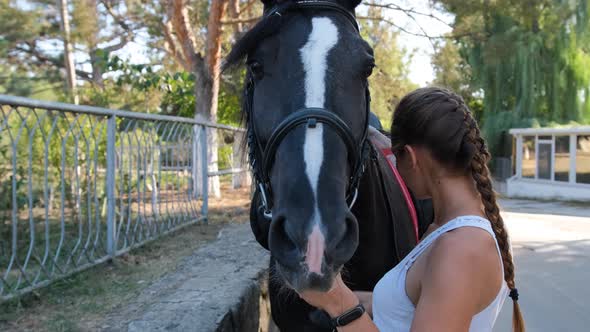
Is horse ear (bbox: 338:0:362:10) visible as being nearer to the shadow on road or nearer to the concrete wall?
the shadow on road

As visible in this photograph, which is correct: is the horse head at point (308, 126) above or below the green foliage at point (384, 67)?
below

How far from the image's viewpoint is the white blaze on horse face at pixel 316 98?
4.28ft

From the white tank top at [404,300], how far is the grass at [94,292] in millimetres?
1825

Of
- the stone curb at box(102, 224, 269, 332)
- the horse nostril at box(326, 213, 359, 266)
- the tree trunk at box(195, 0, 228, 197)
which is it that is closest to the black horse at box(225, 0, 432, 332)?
the horse nostril at box(326, 213, 359, 266)

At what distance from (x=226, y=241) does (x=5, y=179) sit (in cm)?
244

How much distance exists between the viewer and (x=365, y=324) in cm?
143

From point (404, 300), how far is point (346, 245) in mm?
315

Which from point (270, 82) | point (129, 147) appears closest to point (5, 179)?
point (129, 147)

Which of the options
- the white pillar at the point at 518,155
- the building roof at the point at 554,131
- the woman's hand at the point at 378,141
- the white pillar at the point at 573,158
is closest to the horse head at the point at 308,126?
the woman's hand at the point at 378,141

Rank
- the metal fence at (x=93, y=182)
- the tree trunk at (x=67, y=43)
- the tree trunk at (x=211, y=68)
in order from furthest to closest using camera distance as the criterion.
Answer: the tree trunk at (x=67, y=43), the tree trunk at (x=211, y=68), the metal fence at (x=93, y=182)

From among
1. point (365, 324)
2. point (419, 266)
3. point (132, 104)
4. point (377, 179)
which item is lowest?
point (365, 324)

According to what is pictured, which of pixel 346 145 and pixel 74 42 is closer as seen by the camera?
pixel 346 145

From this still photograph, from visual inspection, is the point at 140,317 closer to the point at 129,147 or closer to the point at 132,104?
the point at 129,147

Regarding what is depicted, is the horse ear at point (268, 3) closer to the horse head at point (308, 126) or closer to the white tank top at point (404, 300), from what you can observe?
the horse head at point (308, 126)
